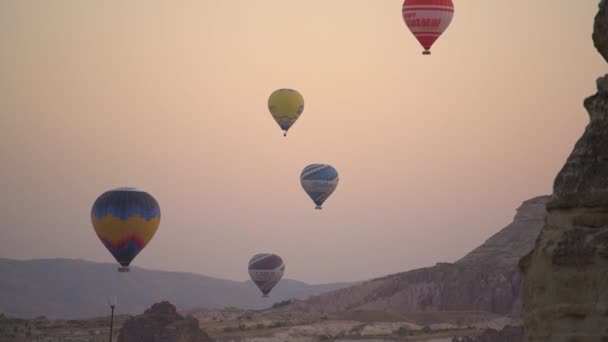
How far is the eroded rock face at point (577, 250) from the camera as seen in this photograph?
12.3 meters

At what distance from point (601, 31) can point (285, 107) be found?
70176 millimetres

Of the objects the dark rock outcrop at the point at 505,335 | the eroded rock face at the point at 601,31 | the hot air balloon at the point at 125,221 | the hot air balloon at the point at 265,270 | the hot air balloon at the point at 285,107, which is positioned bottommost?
the eroded rock face at the point at 601,31

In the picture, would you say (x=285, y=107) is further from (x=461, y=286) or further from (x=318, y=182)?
(x=461, y=286)

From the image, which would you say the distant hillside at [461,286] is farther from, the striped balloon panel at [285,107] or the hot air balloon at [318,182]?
the striped balloon panel at [285,107]

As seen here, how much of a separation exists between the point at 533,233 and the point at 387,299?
14.7 m

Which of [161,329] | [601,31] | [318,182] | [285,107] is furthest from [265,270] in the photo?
[601,31]

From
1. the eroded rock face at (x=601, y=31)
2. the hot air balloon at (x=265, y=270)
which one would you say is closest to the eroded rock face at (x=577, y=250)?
the eroded rock face at (x=601, y=31)

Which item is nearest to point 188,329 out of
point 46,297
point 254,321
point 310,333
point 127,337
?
point 127,337

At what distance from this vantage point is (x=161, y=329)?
64375 mm

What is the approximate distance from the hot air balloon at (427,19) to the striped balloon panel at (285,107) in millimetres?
17892

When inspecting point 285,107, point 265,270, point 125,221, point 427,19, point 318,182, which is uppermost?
point 285,107

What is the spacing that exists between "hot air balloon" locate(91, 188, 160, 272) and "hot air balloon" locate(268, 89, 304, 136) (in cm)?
1590

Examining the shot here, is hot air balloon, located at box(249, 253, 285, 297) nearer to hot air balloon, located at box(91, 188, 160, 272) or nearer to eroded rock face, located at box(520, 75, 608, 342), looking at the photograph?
hot air balloon, located at box(91, 188, 160, 272)

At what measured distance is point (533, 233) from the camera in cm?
11919
